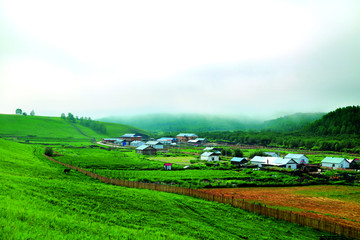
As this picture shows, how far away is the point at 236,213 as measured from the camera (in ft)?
81.3

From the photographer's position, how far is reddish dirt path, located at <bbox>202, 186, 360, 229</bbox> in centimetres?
2661

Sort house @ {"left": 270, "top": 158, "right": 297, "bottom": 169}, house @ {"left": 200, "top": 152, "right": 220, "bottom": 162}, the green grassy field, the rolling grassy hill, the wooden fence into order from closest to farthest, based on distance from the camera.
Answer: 1. the wooden fence
2. house @ {"left": 270, "top": 158, "right": 297, "bottom": 169}
3. house @ {"left": 200, "top": 152, "right": 220, "bottom": 162}
4. the green grassy field
5. the rolling grassy hill

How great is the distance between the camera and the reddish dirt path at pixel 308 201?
87.3 ft

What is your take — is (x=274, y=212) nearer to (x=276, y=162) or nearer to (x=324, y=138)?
(x=276, y=162)

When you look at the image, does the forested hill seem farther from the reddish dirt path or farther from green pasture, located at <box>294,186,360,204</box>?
the reddish dirt path

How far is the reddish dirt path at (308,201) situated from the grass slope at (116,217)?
23.9 ft

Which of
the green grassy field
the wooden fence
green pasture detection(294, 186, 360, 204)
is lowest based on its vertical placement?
green pasture detection(294, 186, 360, 204)

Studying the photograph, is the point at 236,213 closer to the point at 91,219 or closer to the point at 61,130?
the point at 91,219

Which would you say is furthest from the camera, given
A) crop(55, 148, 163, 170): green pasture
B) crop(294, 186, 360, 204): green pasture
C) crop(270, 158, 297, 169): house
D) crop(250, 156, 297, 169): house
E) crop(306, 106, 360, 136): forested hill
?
crop(306, 106, 360, 136): forested hill

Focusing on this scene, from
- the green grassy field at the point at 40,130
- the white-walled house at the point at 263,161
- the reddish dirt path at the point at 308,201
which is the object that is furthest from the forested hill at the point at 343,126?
the green grassy field at the point at 40,130

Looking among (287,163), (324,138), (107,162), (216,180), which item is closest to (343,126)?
(324,138)

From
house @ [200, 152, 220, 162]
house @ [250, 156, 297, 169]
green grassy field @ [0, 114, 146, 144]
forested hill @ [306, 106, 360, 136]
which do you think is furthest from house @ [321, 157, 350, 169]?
green grassy field @ [0, 114, 146, 144]

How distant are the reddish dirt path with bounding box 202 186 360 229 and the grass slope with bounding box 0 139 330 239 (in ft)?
23.9

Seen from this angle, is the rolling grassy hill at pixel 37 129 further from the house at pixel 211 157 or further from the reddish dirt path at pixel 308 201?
the reddish dirt path at pixel 308 201
